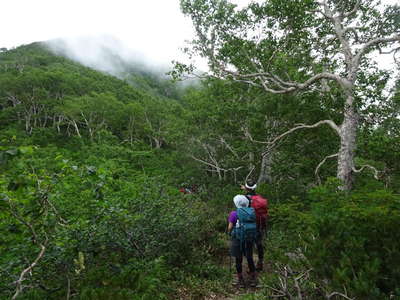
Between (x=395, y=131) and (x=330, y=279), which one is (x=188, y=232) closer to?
(x=330, y=279)

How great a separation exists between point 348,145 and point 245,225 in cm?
450

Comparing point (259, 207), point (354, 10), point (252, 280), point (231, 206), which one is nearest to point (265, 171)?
point (231, 206)

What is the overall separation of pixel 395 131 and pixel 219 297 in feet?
24.4

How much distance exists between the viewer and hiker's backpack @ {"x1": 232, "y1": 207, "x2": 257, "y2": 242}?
182 inches

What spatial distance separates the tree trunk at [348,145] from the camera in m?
7.17

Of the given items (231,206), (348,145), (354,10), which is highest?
(354,10)

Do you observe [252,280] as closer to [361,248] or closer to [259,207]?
[259,207]

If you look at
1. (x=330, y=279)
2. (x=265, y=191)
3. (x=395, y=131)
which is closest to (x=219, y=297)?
(x=330, y=279)

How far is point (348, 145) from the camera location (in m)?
7.24

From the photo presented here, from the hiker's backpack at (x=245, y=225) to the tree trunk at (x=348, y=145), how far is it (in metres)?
3.81

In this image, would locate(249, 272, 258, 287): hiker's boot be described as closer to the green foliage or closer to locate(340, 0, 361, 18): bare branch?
the green foliage

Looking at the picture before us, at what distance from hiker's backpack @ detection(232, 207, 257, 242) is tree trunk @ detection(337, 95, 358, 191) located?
3815 millimetres

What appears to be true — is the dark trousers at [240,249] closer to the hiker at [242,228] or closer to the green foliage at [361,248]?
the hiker at [242,228]

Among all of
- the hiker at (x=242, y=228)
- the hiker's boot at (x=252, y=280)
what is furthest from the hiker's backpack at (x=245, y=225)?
the hiker's boot at (x=252, y=280)
